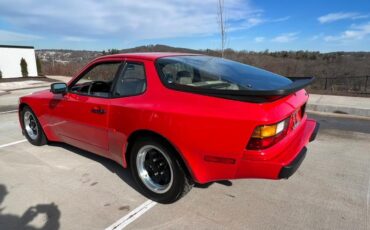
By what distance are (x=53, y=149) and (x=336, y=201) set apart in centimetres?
421

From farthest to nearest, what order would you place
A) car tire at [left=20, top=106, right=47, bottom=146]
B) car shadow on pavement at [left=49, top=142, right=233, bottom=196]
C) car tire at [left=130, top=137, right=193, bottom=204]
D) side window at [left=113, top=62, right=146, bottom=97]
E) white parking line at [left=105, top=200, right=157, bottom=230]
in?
car tire at [left=20, top=106, right=47, bottom=146], car shadow on pavement at [left=49, top=142, right=233, bottom=196], side window at [left=113, top=62, right=146, bottom=97], car tire at [left=130, top=137, right=193, bottom=204], white parking line at [left=105, top=200, right=157, bottom=230]

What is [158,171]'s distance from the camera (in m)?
3.43

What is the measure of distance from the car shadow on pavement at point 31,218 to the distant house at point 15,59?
26159 mm

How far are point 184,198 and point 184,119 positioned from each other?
1044 millimetres

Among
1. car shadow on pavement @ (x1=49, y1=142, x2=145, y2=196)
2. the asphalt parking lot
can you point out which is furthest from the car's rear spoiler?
car shadow on pavement @ (x1=49, y1=142, x2=145, y2=196)

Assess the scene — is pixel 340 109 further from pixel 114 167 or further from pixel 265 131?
pixel 265 131

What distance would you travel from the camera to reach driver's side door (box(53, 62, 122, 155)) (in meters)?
3.80

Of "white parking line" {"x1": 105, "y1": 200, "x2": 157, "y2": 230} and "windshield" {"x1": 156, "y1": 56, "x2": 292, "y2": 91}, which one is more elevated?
"windshield" {"x1": 156, "y1": 56, "x2": 292, "y2": 91}

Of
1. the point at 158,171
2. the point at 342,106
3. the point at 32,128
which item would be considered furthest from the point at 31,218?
the point at 342,106

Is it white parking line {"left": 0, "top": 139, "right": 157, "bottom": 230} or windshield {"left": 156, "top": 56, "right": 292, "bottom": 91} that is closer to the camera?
white parking line {"left": 0, "top": 139, "right": 157, "bottom": 230}

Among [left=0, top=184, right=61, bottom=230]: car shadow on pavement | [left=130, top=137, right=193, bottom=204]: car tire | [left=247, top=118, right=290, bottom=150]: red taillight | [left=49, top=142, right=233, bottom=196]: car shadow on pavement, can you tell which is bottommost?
[left=0, top=184, right=61, bottom=230]: car shadow on pavement

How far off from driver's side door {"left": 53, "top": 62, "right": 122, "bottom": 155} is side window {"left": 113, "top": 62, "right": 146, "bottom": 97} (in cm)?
14

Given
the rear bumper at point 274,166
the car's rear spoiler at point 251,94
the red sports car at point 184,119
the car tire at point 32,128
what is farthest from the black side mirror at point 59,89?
the rear bumper at point 274,166

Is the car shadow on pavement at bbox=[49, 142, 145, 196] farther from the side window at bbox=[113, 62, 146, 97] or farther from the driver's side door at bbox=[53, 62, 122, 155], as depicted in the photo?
the side window at bbox=[113, 62, 146, 97]
